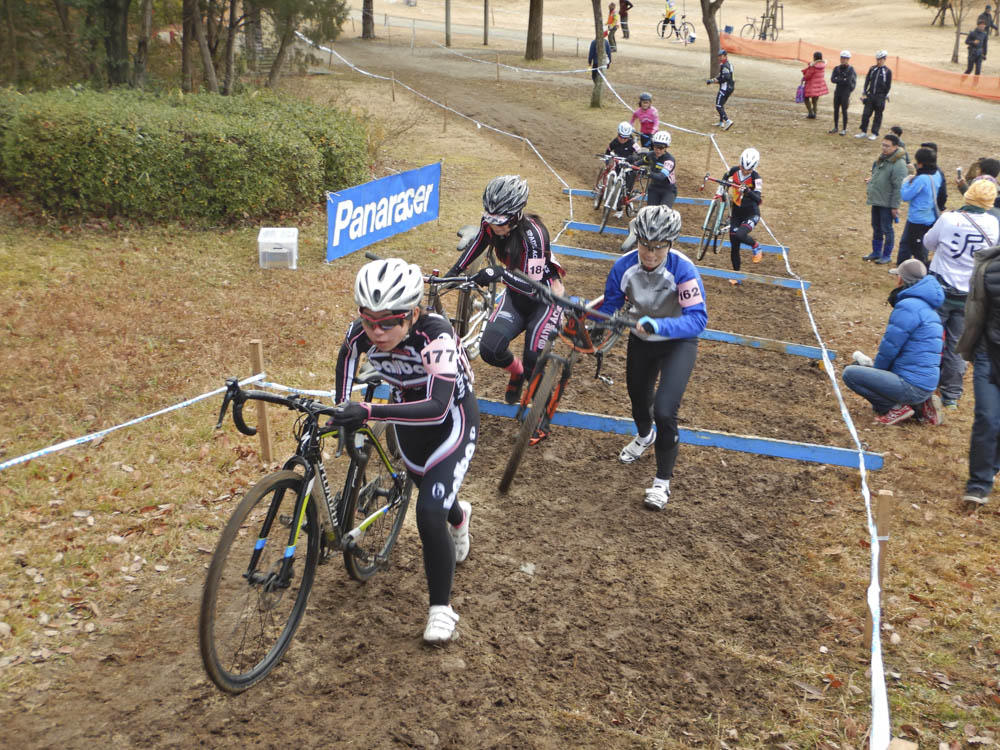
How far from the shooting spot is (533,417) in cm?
665

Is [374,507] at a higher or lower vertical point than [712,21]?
lower

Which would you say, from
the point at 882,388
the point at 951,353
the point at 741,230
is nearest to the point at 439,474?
the point at 882,388

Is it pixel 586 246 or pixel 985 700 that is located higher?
pixel 586 246

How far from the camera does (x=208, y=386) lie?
339 inches

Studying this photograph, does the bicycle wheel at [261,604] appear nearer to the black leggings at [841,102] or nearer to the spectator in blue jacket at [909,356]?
the spectator in blue jacket at [909,356]

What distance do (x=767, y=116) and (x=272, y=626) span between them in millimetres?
28677

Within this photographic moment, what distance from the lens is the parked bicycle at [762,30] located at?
5034cm

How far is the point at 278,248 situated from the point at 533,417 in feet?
22.9

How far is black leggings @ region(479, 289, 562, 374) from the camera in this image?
7.75 metres


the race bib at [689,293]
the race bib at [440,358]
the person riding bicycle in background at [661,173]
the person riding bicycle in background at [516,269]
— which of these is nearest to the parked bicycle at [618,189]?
the person riding bicycle in background at [661,173]

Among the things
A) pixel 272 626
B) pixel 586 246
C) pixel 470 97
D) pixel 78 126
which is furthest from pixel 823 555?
pixel 470 97

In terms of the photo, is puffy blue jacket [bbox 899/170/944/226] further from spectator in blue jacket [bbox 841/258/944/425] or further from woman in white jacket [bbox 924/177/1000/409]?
spectator in blue jacket [bbox 841/258/944/425]

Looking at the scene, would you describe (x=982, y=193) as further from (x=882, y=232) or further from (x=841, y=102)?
(x=841, y=102)

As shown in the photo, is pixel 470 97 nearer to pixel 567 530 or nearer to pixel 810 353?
pixel 810 353
